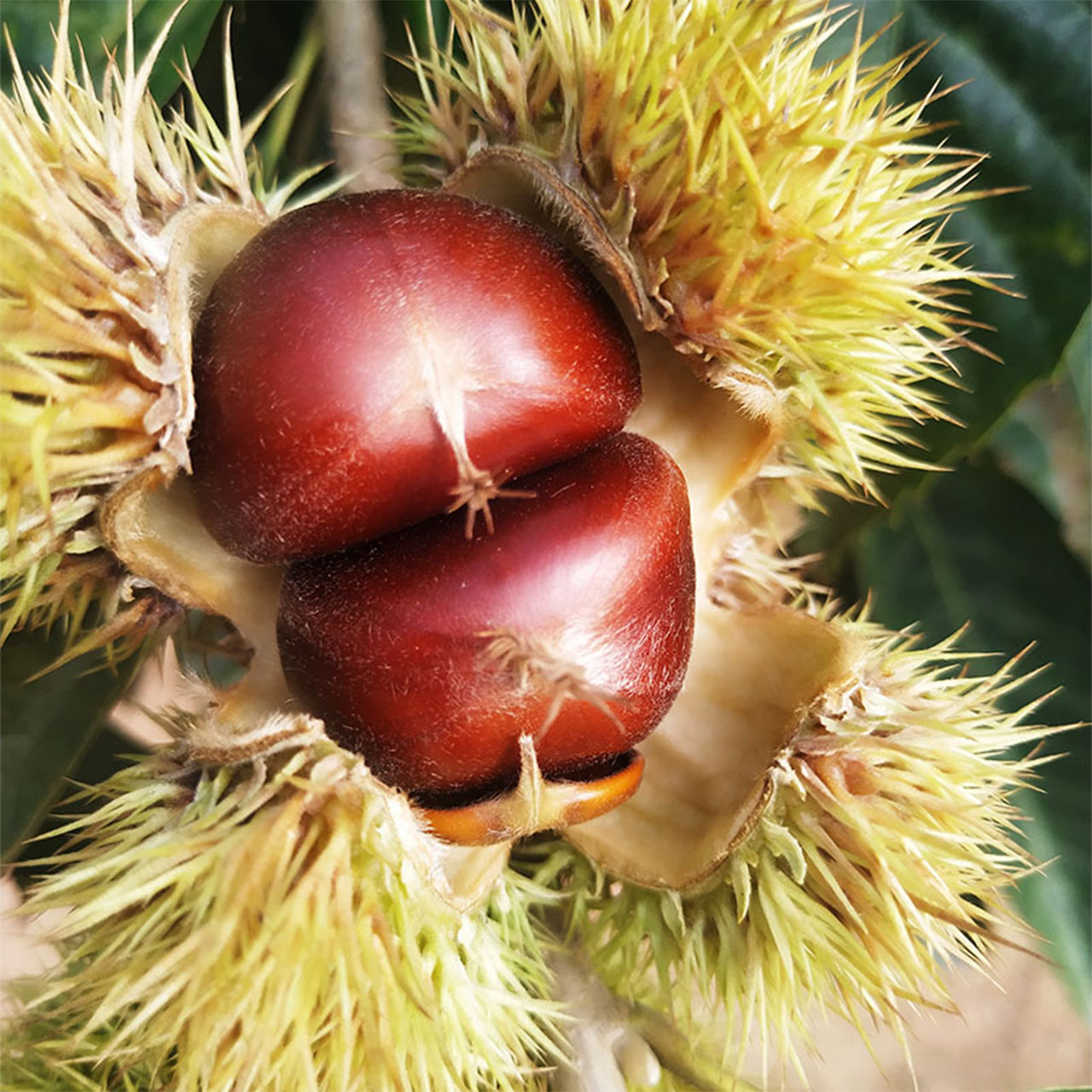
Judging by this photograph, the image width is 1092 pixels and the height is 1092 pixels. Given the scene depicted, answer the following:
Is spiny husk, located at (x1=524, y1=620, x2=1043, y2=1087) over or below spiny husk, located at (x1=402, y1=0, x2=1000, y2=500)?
below

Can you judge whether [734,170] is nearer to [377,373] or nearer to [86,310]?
[377,373]

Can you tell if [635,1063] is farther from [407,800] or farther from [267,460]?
[267,460]

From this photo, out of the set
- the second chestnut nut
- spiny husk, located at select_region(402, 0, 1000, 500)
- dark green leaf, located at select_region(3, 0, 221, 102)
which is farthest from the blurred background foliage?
the second chestnut nut

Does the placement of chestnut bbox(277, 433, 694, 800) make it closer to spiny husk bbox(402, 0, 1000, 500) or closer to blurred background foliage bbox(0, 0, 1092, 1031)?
spiny husk bbox(402, 0, 1000, 500)

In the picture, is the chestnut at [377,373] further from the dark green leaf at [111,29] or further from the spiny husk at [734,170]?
the dark green leaf at [111,29]

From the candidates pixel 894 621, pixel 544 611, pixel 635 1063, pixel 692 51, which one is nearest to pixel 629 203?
pixel 692 51

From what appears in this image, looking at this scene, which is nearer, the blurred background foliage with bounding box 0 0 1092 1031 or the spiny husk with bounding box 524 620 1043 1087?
the spiny husk with bounding box 524 620 1043 1087
